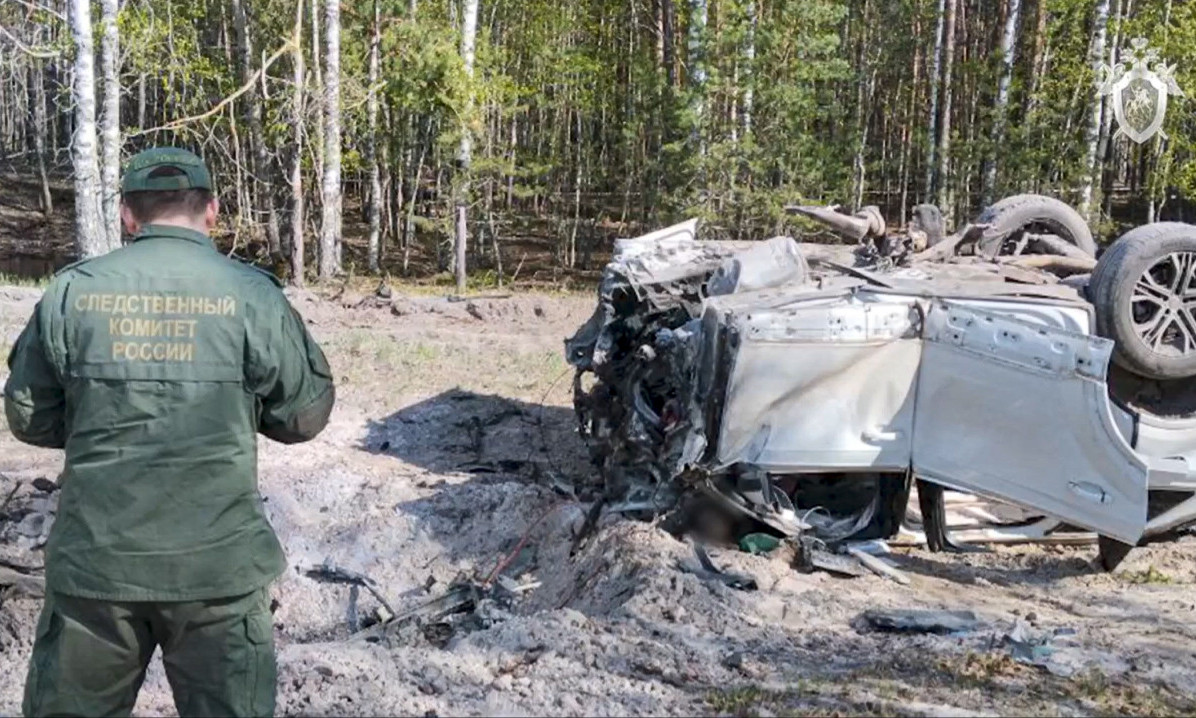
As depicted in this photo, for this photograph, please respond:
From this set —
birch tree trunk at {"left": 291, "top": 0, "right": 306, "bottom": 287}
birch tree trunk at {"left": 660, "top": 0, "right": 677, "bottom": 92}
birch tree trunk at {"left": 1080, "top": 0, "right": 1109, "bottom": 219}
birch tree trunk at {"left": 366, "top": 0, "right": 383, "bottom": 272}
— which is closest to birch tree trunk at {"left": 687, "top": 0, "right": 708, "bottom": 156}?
birch tree trunk at {"left": 660, "top": 0, "right": 677, "bottom": 92}

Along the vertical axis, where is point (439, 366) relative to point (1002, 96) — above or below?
below

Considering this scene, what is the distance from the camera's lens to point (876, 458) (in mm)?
6387

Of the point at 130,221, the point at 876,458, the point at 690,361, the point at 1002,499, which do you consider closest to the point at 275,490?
the point at 690,361

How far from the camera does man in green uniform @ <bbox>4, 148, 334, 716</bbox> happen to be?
3076mm

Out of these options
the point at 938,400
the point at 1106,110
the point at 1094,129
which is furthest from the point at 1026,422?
the point at 1106,110

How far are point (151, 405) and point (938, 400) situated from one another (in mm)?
4312

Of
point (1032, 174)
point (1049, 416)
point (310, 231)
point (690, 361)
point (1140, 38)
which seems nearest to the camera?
point (1049, 416)

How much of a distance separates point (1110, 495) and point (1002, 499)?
1.64 ft

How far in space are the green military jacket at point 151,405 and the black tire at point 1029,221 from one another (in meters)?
6.13

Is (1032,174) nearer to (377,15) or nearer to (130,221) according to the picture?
(377,15)

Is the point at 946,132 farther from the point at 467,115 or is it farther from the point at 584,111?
the point at 467,115

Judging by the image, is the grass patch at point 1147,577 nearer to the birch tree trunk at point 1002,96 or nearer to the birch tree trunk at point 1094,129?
the birch tree trunk at point 1094,129

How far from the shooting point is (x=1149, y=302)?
6.59m

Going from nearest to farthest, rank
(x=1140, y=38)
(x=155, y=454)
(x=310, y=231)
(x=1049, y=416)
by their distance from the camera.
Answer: (x=155, y=454), (x=1049, y=416), (x=1140, y=38), (x=310, y=231)
